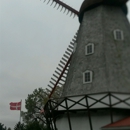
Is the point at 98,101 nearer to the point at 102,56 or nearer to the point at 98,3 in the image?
the point at 102,56

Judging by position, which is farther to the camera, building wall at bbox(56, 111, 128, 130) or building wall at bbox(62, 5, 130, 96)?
building wall at bbox(62, 5, 130, 96)

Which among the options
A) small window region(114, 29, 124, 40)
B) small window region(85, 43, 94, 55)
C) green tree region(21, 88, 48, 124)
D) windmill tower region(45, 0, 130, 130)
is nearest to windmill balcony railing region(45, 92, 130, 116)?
windmill tower region(45, 0, 130, 130)

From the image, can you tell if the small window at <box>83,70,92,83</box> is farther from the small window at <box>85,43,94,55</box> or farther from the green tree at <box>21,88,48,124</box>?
the green tree at <box>21,88,48,124</box>

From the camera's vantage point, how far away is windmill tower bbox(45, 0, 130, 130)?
41.4ft

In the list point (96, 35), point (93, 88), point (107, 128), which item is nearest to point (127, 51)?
point (96, 35)

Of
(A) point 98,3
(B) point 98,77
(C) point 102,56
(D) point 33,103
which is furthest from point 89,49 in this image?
(D) point 33,103

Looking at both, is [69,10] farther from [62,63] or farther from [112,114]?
[112,114]

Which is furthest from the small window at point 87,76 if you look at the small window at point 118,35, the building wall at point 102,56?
the small window at point 118,35

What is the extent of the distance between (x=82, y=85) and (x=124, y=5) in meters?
8.32

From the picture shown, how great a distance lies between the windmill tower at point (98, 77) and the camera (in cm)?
1261

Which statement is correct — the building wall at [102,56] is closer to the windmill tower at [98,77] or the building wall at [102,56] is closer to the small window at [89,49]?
the windmill tower at [98,77]

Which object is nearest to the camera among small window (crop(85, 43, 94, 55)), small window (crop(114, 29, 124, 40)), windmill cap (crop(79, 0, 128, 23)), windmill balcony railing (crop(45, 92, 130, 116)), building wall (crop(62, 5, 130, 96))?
windmill balcony railing (crop(45, 92, 130, 116))

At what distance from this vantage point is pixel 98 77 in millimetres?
13953

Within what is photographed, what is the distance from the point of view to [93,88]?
13820 millimetres
